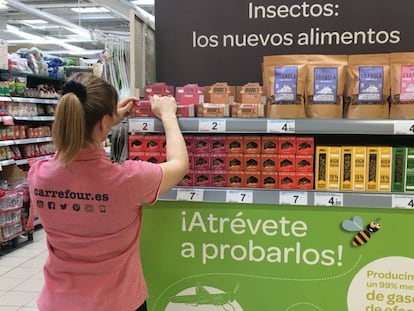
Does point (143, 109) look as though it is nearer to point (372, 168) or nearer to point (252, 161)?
point (252, 161)

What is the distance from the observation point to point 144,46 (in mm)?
2326

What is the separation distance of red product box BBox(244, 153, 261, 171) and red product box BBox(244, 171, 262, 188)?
0.02 meters

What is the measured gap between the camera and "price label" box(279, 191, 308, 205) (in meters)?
1.77

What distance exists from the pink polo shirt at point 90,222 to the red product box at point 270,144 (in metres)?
0.57

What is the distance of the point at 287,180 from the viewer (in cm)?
182

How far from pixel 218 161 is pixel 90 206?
0.66m

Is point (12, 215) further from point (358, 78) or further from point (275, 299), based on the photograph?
point (358, 78)

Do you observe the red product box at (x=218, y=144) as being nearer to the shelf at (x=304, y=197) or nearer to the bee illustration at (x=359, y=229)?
the shelf at (x=304, y=197)

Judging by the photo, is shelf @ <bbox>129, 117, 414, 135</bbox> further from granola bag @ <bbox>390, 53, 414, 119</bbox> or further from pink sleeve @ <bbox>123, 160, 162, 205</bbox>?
pink sleeve @ <bbox>123, 160, 162, 205</bbox>

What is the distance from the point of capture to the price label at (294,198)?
5.80ft

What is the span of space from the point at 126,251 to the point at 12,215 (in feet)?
13.1

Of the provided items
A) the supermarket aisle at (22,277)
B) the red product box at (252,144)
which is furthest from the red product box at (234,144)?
the supermarket aisle at (22,277)

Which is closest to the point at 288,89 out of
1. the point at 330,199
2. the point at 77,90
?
the point at 330,199

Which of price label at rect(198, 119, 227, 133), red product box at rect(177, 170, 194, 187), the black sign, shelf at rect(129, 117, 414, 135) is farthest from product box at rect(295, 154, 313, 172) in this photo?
the black sign
